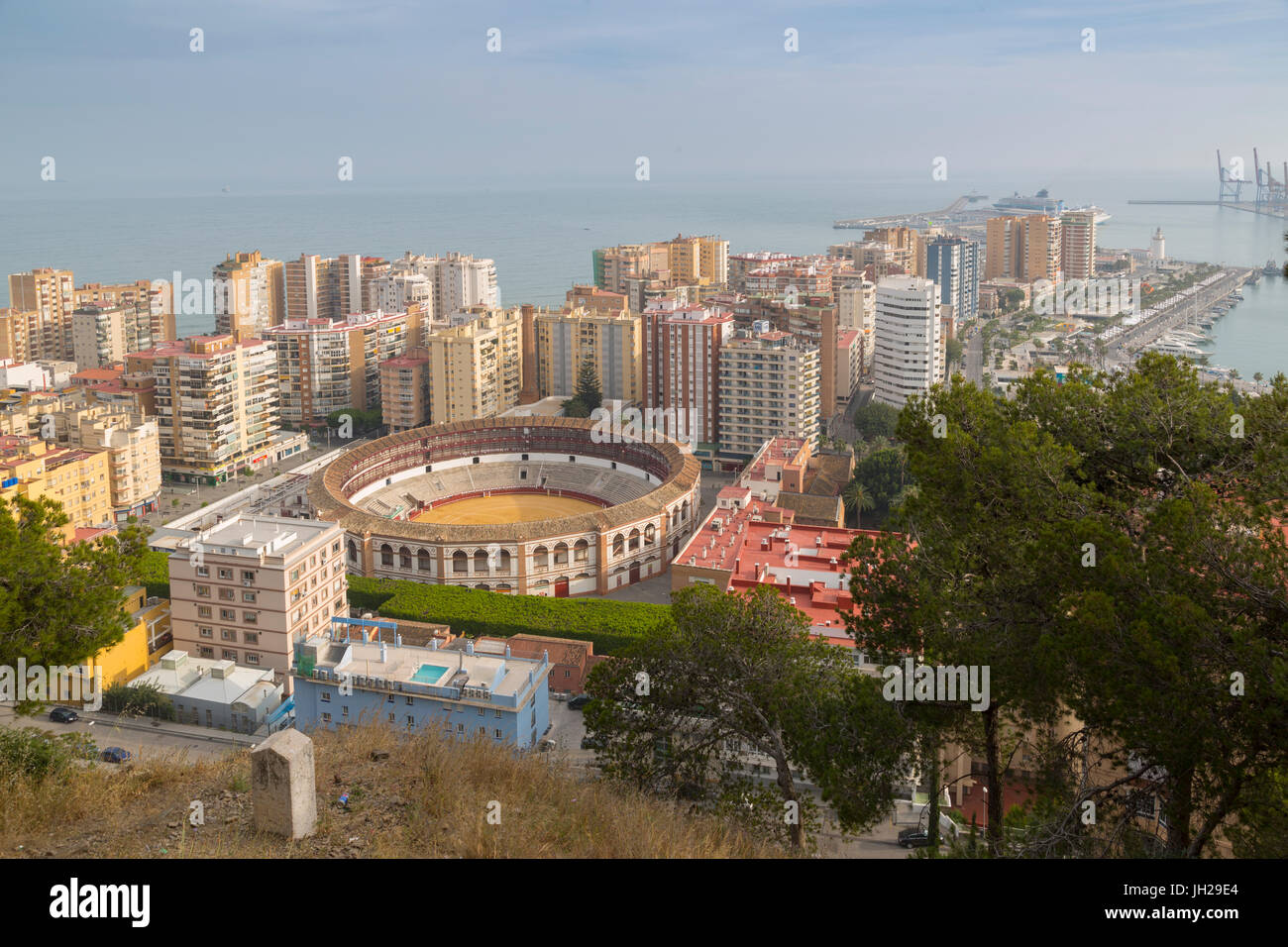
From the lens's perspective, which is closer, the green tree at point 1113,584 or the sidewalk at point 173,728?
the green tree at point 1113,584

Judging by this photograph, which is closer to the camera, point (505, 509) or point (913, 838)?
point (913, 838)

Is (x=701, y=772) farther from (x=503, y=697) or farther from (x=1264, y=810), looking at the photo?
(x=503, y=697)

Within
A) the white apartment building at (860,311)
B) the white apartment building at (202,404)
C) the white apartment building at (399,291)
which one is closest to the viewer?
the white apartment building at (202,404)

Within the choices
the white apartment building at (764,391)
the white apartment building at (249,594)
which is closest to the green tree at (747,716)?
the white apartment building at (249,594)

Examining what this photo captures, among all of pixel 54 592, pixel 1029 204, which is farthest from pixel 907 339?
pixel 1029 204

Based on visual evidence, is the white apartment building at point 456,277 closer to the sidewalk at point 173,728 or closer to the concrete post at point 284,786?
the sidewalk at point 173,728

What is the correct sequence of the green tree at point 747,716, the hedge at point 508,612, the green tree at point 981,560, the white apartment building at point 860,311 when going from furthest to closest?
1. the white apartment building at point 860,311
2. the hedge at point 508,612
3. the green tree at point 747,716
4. the green tree at point 981,560

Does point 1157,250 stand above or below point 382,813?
above

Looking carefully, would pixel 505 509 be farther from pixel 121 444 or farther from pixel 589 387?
pixel 121 444
